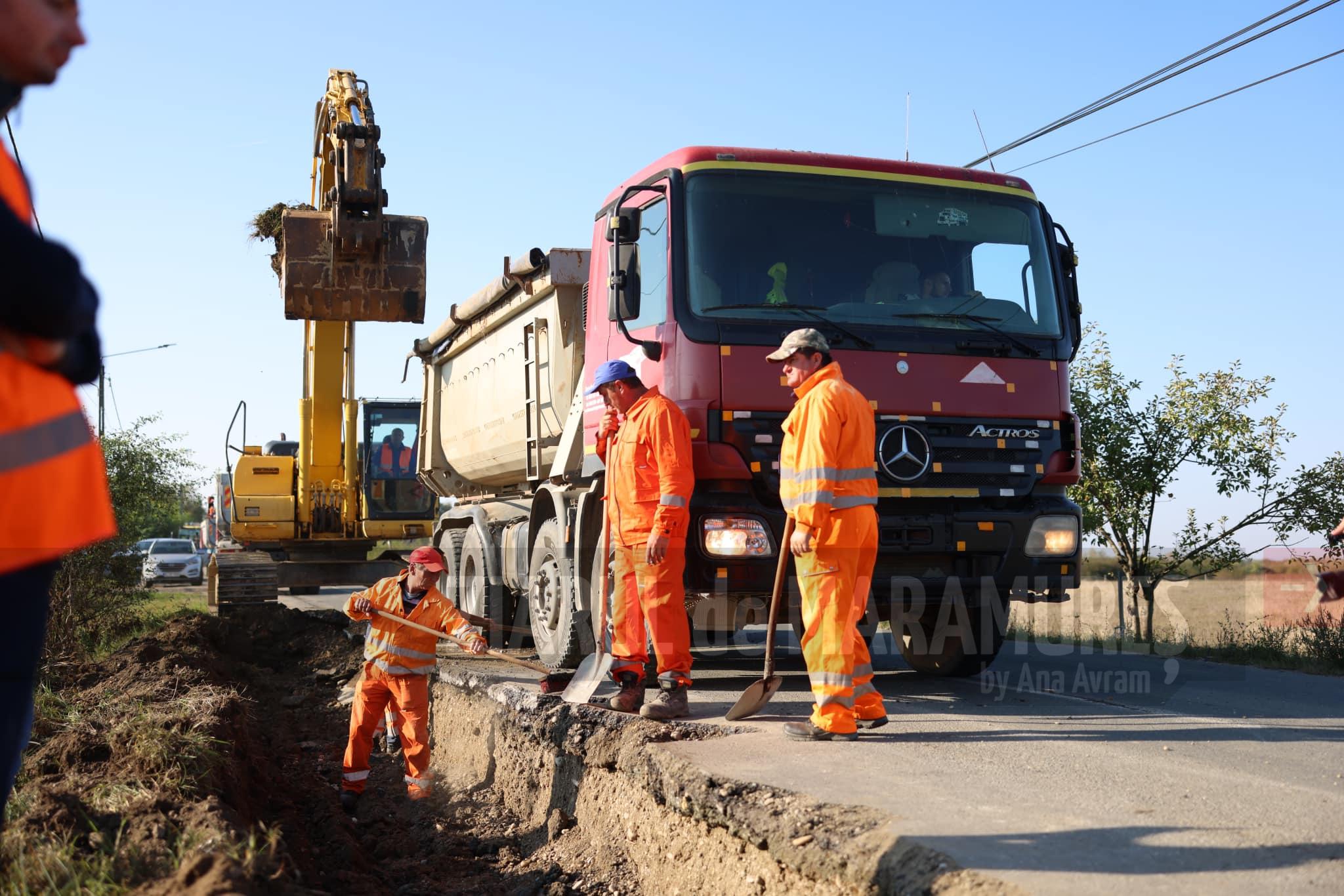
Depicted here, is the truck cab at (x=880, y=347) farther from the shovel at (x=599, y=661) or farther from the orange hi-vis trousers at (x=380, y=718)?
the orange hi-vis trousers at (x=380, y=718)

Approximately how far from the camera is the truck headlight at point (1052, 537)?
699 centimetres

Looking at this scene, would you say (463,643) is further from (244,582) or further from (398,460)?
(398,460)

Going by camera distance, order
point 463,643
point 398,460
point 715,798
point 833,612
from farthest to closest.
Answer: point 398,460 → point 463,643 → point 833,612 → point 715,798

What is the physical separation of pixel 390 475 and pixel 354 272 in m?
4.50

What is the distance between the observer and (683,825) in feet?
16.0

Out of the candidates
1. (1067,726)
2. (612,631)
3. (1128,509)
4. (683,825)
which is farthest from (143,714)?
(1128,509)

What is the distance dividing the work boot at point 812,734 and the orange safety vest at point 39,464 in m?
3.97

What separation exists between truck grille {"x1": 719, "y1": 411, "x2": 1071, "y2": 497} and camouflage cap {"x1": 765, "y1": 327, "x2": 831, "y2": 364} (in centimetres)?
88

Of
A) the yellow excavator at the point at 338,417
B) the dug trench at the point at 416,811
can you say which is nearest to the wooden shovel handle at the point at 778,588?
the dug trench at the point at 416,811

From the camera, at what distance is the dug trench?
11.9 ft

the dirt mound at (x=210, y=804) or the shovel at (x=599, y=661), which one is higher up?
the shovel at (x=599, y=661)

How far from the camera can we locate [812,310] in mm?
6777

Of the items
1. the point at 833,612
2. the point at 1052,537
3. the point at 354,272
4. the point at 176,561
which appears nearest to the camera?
the point at 833,612

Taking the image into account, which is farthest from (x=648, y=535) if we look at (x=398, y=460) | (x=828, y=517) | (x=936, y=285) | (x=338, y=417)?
(x=398, y=460)
